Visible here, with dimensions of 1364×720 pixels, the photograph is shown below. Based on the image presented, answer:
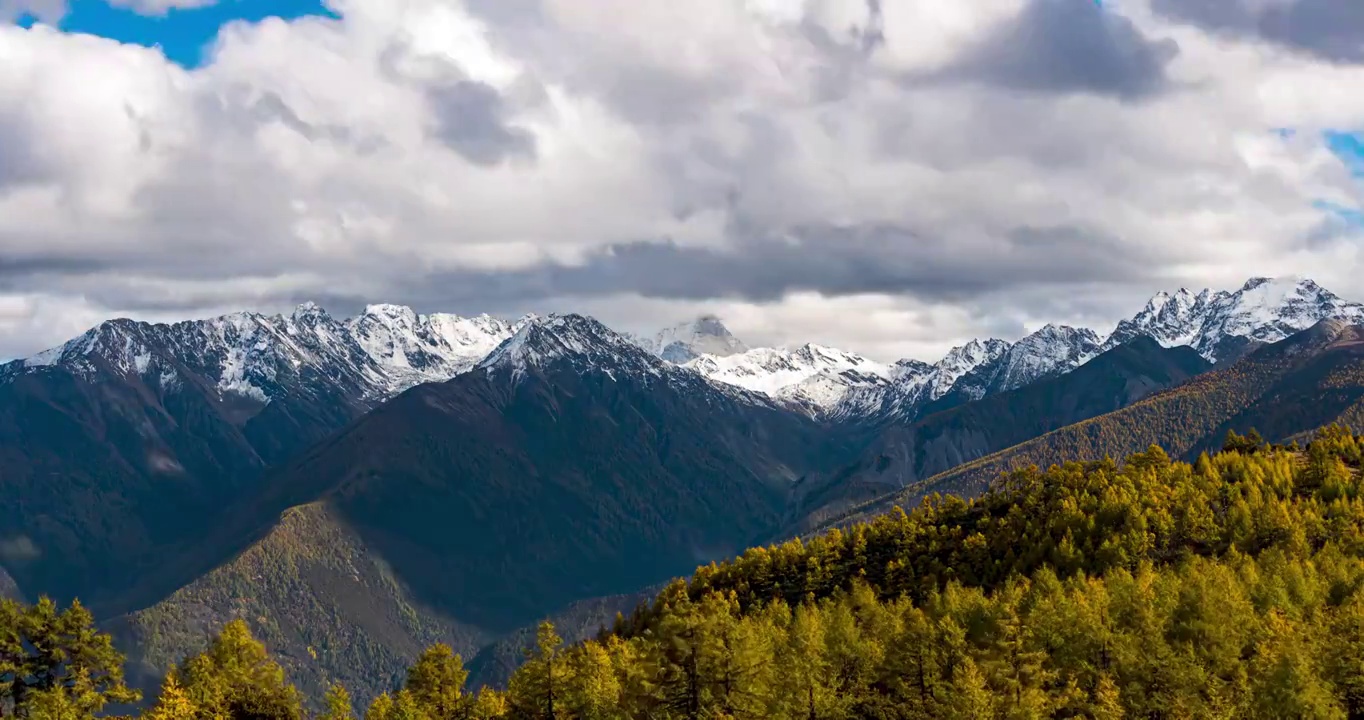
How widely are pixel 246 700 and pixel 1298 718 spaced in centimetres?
11308

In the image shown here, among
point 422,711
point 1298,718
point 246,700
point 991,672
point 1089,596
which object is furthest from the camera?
point 1089,596

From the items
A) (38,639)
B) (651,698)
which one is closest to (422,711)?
(651,698)

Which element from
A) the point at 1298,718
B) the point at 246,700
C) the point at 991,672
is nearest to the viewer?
the point at 1298,718

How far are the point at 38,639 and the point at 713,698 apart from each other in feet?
245

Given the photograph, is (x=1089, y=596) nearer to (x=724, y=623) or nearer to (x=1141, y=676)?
(x=1141, y=676)

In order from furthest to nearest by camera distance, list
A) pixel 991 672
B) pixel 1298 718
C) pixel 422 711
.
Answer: pixel 422 711 → pixel 991 672 → pixel 1298 718

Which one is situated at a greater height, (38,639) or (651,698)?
(38,639)

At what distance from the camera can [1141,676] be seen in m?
157

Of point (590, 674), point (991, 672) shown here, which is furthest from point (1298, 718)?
point (590, 674)

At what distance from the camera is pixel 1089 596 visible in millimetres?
190500

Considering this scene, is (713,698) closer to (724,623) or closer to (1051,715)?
(724,623)

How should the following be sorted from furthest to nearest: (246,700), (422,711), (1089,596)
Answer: (1089,596), (422,711), (246,700)

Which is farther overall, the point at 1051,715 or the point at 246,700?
the point at 246,700

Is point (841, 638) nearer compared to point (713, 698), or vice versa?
point (713, 698)
